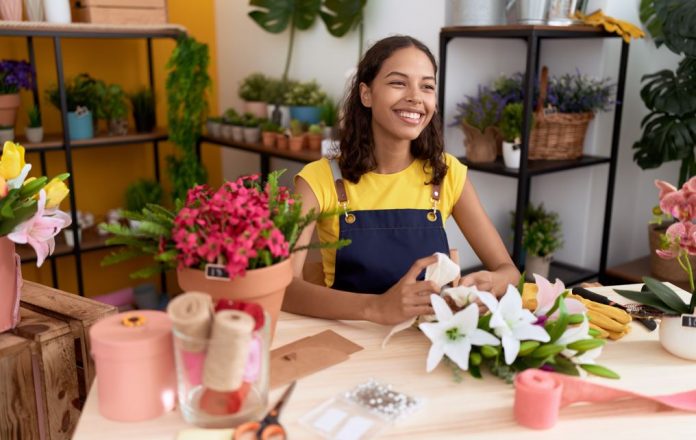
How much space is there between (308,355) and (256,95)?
2.63 m

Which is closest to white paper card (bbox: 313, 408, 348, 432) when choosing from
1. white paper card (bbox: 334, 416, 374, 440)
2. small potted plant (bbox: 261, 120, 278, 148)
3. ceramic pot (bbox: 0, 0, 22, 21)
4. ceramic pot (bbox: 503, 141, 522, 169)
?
white paper card (bbox: 334, 416, 374, 440)

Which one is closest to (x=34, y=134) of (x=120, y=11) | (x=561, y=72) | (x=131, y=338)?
(x=120, y=11)

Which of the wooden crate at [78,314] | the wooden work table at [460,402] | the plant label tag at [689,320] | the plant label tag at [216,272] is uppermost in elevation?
the plant label tag at [216,272]

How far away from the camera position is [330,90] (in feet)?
11.3

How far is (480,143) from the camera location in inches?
109

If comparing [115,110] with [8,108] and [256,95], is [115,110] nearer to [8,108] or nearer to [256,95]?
[8,108]

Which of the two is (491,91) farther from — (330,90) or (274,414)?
(274,414)

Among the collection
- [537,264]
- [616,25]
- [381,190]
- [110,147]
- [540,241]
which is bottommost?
[537,264]

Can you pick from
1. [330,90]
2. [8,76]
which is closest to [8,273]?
[8,76]

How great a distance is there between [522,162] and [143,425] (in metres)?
1.86

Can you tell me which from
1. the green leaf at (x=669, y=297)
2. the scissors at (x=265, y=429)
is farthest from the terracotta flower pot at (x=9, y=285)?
the green leaf at (x=669, y=297)

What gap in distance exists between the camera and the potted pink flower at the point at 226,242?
1.05m

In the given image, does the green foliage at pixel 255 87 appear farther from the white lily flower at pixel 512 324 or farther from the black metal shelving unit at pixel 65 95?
the white lily flower at pixel 512 324

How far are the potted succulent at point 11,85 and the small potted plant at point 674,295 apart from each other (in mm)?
2822
